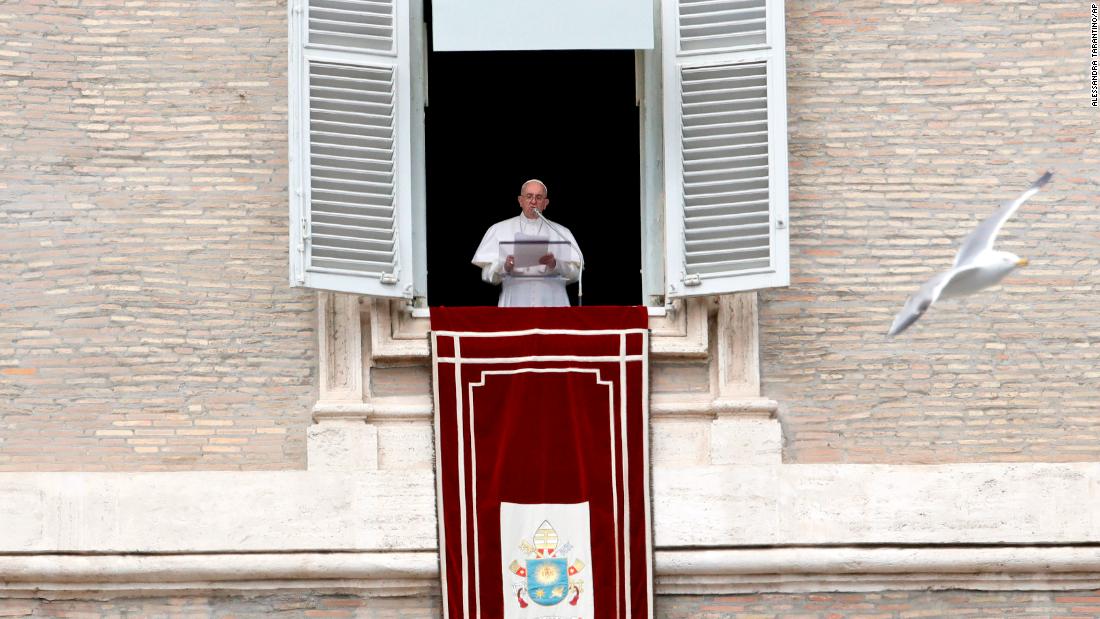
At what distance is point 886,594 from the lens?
865 cm

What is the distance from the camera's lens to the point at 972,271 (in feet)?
24.6

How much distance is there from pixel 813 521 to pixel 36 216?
3.35m

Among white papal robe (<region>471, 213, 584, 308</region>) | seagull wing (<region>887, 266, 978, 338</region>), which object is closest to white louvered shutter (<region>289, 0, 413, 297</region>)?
white papal robe (<region>471, 213, 584, 308</region>)

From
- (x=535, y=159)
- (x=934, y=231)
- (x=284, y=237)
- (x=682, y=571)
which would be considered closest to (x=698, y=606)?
(x=682, y=571)

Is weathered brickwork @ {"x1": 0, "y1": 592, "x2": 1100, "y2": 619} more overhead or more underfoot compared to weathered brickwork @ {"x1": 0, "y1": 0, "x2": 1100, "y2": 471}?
more underfoot

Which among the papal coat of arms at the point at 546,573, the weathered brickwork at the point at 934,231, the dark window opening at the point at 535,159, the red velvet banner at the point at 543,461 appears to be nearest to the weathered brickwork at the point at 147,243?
the red velvet banner at the point at 543,461

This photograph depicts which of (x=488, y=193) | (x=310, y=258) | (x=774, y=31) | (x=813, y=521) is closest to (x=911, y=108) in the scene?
(x=774, y=31)

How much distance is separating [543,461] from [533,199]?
1294mm

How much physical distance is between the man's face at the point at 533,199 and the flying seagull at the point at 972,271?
2.21 m

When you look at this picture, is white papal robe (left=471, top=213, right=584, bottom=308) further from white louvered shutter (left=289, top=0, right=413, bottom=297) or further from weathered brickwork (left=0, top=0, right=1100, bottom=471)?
weathered brickwork (left=0, top=0, right=1100, bottom=471)

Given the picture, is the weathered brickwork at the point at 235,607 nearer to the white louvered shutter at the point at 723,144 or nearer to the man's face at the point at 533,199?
the white louvered shutter at the point at 723,144

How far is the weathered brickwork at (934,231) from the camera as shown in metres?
8.82

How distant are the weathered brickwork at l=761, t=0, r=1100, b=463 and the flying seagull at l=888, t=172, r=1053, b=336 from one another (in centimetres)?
117

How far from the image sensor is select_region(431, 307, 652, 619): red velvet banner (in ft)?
28.0
